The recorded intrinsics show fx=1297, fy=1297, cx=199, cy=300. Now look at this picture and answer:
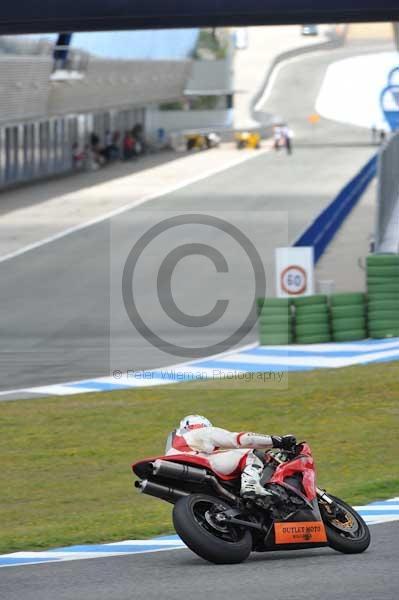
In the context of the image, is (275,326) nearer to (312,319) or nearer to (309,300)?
(312,319)

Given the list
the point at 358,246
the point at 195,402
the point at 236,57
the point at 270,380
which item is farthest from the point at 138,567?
the point at 236,57

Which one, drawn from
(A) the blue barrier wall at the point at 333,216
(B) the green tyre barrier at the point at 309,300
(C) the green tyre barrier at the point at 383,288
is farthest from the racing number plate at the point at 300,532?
(A) the blue barrier wall at the point at 333,216

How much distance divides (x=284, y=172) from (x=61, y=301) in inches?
1280

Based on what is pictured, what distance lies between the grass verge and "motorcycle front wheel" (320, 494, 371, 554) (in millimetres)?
1806

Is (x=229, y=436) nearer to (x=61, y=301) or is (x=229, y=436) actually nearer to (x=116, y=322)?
(x=116, y=322)

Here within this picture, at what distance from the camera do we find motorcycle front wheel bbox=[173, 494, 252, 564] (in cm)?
862

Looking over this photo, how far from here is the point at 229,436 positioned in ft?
30.2

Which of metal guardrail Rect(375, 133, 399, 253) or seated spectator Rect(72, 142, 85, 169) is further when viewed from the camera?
seated spectator Rect(72, 142, 85, 169)

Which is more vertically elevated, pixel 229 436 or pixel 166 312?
pixel 229 436

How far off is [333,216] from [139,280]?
1013 centimetres

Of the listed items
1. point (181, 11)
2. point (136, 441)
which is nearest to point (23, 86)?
point (181, 11)

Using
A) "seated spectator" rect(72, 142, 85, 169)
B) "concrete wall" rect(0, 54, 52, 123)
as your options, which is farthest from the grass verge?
"seated spectator" rect(72, 142, 85, 169)

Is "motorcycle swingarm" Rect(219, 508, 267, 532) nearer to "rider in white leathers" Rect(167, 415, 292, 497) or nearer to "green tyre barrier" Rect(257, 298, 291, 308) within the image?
"rider in white leathers" Rect(167, 415, 292, 497)

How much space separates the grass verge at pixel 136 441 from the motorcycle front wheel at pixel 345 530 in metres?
1.81
